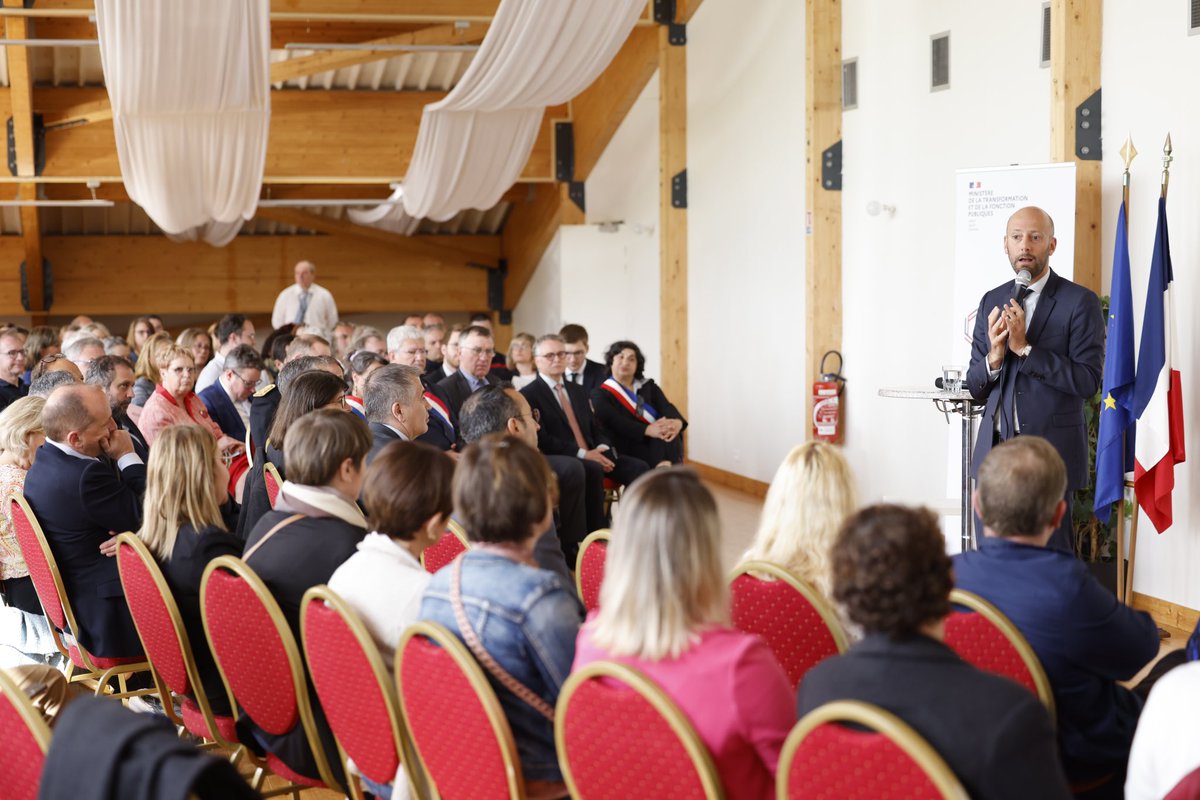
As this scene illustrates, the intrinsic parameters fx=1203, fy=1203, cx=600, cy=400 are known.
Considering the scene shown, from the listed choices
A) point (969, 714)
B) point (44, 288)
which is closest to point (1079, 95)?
point (969, 714)

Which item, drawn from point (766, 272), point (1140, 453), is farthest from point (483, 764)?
point (766, 272)

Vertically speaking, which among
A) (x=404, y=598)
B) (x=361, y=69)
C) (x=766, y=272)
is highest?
(x=361, y=69)

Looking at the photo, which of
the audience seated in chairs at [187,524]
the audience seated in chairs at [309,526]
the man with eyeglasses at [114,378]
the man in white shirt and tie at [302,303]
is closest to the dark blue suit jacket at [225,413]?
the man with eyeglasses at [114,378]

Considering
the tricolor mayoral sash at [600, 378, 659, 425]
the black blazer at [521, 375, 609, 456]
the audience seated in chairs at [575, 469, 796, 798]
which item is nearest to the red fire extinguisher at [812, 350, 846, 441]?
the tricolor mayoral sash at [600, 378, 659, 425]

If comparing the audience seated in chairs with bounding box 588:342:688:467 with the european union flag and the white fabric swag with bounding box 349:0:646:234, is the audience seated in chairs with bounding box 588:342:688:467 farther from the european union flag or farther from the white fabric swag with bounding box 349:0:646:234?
the european union flag

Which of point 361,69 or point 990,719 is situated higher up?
point 361,69

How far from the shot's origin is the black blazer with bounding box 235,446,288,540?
4281 millimetres

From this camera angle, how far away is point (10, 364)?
24.6ft

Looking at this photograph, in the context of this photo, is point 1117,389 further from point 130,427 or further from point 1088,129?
point 130,427

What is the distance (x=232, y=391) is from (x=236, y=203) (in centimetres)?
426

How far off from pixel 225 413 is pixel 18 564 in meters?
2.46

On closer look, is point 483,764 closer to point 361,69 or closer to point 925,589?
point 925,589

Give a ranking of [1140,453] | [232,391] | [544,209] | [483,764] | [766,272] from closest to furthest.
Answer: [483,764], [1140,453], [232,391], [766,272], [544,209]

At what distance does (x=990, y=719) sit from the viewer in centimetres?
164
